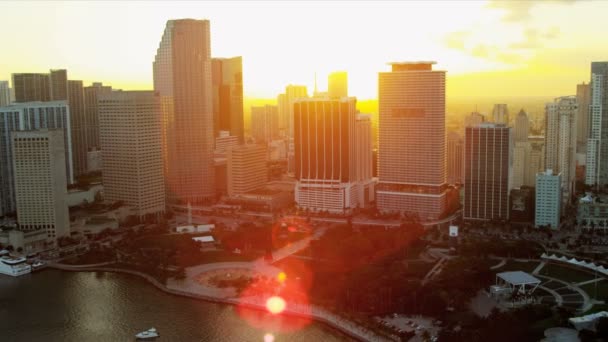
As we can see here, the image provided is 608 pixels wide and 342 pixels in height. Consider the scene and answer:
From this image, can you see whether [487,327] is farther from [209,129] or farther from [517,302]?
[209,129]

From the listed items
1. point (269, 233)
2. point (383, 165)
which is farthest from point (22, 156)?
point (383, 165)

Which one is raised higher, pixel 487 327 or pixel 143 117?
pixel 143 117

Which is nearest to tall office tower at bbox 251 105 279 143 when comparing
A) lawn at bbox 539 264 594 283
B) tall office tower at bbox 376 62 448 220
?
tall office tower at bbox 376 62 448 220

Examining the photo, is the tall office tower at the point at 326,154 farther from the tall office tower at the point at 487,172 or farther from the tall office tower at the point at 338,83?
the tall office tower at the point at 338,83

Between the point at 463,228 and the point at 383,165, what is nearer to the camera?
the point at 463,228

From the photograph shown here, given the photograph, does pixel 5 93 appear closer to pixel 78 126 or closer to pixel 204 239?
pixel 78 126
